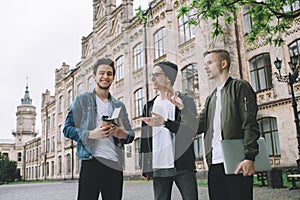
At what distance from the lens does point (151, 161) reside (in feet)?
8.13

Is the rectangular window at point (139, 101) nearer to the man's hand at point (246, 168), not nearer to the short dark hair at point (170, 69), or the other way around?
the short dark hair at point (170, 69)

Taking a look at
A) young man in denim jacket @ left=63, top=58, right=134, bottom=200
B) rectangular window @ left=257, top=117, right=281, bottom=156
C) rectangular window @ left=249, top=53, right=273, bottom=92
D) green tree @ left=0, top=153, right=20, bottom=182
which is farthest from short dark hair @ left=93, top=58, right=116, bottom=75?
green tree @ left=0, top=153, right=20, bottom=182

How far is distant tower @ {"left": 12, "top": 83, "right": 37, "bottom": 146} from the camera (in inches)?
2726

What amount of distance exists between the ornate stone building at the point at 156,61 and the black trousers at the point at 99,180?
13 cm

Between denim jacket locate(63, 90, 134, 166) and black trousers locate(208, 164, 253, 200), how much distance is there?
0.79m

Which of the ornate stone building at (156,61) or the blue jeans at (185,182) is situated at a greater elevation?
the ornate stone building at (156,61)

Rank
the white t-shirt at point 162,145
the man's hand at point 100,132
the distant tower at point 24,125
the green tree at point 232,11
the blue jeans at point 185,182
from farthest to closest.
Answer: the distant tower at point 24,125 → the green tree at point 232,11 → the blue jeans at point 185,182 → the white t-shirt at point 162,145 → the man's hand at point 100,132

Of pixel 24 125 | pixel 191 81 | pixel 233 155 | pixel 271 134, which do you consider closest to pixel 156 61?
pixel 191 81

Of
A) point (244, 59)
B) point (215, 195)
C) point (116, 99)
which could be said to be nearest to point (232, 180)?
point (215, 195)

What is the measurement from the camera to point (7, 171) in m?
44.2

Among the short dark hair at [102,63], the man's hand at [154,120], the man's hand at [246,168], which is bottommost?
the man's hand at [246,168]

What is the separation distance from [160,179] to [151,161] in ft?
0.90

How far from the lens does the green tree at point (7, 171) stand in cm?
4356

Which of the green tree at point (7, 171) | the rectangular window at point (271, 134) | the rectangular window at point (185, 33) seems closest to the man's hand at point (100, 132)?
the rectangular window at point (185, 33)
